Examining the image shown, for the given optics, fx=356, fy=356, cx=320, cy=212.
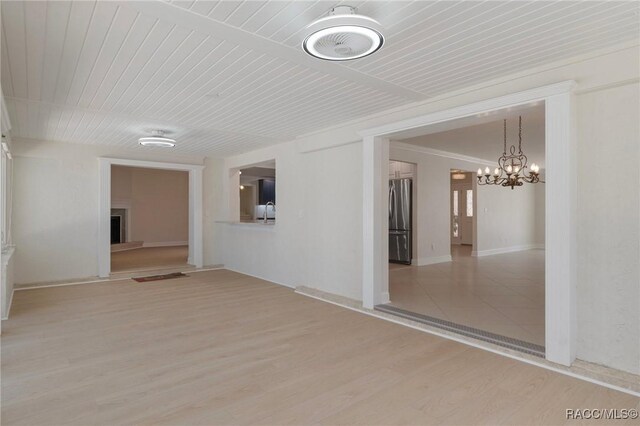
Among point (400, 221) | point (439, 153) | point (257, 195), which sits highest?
point (439, 153)

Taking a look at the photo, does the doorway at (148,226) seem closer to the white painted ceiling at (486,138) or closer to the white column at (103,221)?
the white column at (103,221)

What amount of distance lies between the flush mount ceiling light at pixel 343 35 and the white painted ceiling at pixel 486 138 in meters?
1.82

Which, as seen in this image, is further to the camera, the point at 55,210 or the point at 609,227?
the point at 55,210

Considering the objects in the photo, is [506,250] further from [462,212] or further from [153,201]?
[153,201]

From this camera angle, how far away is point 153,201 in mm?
12336

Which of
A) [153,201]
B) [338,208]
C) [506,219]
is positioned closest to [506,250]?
[506,219]

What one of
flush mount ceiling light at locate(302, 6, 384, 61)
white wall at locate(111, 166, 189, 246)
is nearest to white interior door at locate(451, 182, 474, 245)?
white wall at locate(111, 166, 189, 246)

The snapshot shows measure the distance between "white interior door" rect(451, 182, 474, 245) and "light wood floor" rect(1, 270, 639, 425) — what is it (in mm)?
9252

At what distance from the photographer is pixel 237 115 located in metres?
4.46

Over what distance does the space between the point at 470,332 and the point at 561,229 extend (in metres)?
1.30

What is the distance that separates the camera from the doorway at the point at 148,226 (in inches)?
255

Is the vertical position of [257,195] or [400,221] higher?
[257,195]

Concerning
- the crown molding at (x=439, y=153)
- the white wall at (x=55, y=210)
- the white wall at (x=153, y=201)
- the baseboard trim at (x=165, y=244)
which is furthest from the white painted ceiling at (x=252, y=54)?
the baseboard trim at (x=165, y=244)

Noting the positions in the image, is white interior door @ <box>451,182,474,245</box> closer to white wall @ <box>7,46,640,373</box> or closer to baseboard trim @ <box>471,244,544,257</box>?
baseboard trim @ <box>471,244,544,257</box>
